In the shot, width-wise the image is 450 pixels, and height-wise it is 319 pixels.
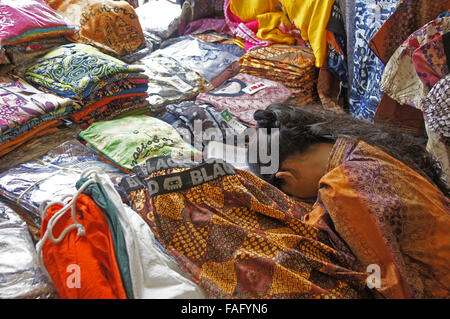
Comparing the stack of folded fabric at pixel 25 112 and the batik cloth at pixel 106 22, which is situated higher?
the batik cloth at pixel 106 22

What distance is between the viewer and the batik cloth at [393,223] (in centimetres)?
85

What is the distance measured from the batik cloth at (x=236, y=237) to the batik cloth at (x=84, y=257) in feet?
0.51

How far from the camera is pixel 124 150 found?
4.39 feet

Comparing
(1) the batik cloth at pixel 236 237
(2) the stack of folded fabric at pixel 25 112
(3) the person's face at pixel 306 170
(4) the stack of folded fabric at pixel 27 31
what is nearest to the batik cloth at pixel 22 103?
(2) the stack of folded fabric at pixel 25 112

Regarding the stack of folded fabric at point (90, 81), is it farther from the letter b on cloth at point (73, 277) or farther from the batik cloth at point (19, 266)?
the letter b on cloth at point (73, 277)

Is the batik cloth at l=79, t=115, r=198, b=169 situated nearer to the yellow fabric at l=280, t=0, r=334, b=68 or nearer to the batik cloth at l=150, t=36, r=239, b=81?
the batik cloth at l=150, t=36, r=239, b=81

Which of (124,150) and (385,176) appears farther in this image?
(124,150)

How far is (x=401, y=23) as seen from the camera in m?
1.27
